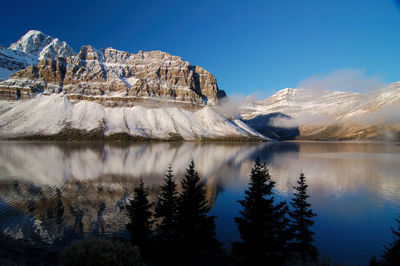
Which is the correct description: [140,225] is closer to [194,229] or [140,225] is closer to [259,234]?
[194,229]

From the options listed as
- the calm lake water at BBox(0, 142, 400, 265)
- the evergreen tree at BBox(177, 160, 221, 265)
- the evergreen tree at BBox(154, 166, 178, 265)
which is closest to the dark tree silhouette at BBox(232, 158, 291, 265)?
the evergreen tree at BBox(177, 160, 221, 265)

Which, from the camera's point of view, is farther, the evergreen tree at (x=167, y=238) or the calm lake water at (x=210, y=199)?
the calm lake water at (x=210, y=199)

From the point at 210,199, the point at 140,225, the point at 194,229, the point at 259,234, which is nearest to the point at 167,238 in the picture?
the point at 140,225

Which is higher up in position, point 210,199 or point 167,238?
point 167,238

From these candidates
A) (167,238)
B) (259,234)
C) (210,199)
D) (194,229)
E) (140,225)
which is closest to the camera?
(259,234)

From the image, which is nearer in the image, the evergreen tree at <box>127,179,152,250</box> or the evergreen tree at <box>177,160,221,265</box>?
the evergreen tree at <box>177,160,221,265</box>

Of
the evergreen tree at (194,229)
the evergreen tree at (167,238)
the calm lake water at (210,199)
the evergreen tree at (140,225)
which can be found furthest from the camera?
the calm lake water at (210,199)

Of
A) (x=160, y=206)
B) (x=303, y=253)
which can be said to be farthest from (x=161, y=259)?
(x=303, y=253)

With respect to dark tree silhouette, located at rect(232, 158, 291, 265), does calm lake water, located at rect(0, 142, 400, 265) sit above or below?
below

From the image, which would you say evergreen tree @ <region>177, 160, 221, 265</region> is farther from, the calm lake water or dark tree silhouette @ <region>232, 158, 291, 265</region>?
the calm lake water

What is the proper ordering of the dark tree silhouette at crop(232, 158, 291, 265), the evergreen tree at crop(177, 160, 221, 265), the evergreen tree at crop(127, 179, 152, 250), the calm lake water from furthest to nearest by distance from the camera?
1. the calm lake water
2. the evergreen tree at crop(127, 179, 152, 250)
3. the evergreen tree at crop(177, 160, 221, 265)
4. the dark tree silhouette at crop(232, 158, 291, 265)

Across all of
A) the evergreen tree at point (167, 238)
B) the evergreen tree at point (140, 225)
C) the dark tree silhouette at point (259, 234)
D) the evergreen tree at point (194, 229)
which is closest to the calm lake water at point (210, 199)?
the evergreen tree at point (194, 229)

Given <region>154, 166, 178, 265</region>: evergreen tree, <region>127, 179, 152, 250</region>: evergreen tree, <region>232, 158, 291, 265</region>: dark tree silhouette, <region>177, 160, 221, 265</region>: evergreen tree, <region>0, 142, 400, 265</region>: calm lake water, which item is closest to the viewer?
<region>232, 158, 291, 265</region>: dark tree silhouette

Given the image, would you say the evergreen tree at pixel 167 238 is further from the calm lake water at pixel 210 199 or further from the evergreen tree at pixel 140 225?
the calm lake water at pixel 210 199
